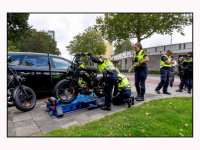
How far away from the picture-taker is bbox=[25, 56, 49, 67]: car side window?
12.4ft

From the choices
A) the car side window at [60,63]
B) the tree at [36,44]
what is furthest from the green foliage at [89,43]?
the car side window at [60,63]

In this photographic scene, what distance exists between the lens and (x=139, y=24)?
1516 centimetres

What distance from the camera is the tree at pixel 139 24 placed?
14.5m

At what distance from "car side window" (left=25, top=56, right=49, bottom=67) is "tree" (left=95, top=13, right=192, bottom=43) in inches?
494

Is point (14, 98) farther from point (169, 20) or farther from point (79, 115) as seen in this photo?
point (169, 20)

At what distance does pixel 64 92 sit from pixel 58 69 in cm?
142

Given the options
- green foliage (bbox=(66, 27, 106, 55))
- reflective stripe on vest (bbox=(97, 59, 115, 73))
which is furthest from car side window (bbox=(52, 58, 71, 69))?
green foliage (bbox=(66, 27, 106, 55))

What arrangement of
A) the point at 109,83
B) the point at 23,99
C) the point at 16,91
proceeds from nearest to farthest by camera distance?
the point at 16,91, the point at 23,99, the point at 109,83

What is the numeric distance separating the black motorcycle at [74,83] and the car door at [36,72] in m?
1.15

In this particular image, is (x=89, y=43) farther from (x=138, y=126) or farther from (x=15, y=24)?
(x=138, y=126)

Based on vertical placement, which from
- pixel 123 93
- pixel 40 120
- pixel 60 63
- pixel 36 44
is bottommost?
pixel 40 120

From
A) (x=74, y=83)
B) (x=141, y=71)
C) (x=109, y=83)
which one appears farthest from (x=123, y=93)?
(x=74, y=83)

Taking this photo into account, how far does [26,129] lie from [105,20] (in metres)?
17.9

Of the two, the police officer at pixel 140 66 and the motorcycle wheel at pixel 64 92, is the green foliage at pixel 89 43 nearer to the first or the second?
the police officer at pixel 140 66
